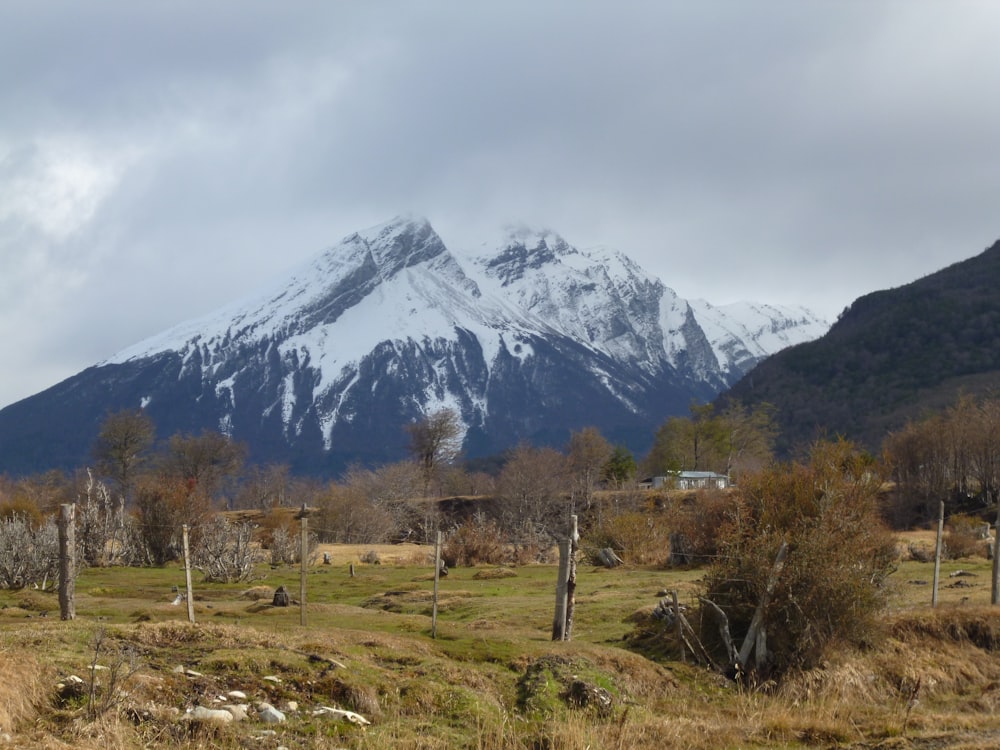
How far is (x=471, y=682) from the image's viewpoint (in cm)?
1992

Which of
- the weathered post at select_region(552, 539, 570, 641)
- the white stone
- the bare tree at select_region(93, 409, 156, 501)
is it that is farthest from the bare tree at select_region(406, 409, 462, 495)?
the white stone

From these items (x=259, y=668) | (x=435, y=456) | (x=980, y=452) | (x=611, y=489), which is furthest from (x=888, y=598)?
(x=435, y=456)

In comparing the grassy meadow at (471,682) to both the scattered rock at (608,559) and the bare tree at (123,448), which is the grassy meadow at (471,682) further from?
the bare tree at (123,448)

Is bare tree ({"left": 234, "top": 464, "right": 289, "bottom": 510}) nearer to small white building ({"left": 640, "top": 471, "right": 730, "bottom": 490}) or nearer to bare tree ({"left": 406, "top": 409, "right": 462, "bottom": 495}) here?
bare tree ({"left": 406, "top": 409, "right": 462, "bottom": 495})

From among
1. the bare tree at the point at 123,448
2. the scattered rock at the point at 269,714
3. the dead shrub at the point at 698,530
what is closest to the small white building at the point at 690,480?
the dead shrub at the point at 698,530

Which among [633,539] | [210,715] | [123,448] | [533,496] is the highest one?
[123,448]

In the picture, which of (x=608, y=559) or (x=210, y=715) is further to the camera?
(x=608, y=559)

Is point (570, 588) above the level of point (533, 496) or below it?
above

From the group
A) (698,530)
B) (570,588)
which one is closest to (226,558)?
(698,530)

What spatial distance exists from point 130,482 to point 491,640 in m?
105

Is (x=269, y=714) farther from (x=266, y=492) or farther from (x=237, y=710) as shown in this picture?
(x=266, y=492)

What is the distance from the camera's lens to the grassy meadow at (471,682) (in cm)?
1446

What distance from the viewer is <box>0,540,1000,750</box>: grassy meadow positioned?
47.4 feet

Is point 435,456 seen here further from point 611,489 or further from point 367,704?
point 367,704
